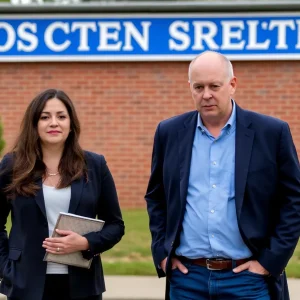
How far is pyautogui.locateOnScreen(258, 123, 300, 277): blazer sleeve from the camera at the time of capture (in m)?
3.79

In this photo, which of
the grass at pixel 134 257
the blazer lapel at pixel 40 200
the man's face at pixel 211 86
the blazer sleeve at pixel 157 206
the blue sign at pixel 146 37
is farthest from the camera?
the blue sign at pixel 146 37

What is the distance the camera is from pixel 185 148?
393 centimetres

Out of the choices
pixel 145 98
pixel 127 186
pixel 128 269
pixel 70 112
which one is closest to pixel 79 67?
pixel 145 98

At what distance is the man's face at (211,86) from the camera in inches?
148

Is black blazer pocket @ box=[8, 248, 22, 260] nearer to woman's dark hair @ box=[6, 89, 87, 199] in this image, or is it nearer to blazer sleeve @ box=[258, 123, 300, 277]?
woman's dark hair @ box=[6, 89, 87, 199]

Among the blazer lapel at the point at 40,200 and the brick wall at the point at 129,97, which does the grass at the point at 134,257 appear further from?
the blazer lapel at the point at 40,200

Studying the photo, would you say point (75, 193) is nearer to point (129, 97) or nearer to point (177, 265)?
point (177, 265)

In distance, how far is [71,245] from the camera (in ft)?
13.6

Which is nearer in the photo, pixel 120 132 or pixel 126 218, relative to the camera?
pixel 126 218

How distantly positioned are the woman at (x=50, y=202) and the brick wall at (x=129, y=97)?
7774mm

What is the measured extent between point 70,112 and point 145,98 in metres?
7.90

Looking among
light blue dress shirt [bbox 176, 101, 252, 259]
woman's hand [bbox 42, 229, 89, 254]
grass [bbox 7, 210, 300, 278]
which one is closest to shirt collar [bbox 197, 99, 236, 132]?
light blue dress shirt [bbox 176, 101, 252, 259]

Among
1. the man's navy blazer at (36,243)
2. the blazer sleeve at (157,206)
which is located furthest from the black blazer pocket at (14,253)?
the blazer sleeve at (157,206)

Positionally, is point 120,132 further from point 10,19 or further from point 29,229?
point 29,229
